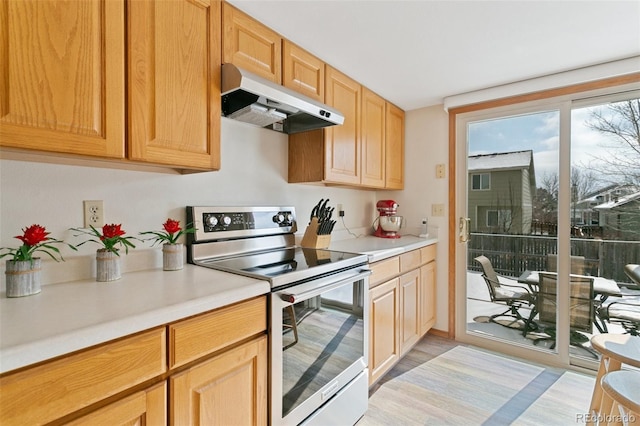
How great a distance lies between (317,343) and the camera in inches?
55.1

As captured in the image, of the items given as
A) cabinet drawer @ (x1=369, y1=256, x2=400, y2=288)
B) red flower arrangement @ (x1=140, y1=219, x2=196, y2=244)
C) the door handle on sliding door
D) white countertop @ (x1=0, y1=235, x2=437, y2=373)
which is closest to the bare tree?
the door handle on sliding door

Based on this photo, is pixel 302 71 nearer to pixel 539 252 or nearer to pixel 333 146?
pixel 333 146

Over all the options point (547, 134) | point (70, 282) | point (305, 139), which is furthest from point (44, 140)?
point (547, 134)

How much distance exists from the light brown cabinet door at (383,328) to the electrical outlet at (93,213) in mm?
1432

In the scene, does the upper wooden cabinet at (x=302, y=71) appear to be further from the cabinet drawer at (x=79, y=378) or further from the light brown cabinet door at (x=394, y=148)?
the cabinet drawer at (x=79, y=378)

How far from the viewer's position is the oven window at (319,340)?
1.25 metres

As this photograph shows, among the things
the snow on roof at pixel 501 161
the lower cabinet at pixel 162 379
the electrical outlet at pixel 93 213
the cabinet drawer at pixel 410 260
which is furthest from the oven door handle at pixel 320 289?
the snow on roof at pixel 501 161

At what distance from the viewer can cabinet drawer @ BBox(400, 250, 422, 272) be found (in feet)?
7.20

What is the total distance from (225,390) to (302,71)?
169 cm

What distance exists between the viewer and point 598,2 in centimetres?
140

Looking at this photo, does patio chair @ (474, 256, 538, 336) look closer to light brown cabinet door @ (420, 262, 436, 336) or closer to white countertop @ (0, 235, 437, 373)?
light brown cabinet door @ (420, 262, 436, 336)

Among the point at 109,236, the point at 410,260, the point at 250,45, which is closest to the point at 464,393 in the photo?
the point at 410,260

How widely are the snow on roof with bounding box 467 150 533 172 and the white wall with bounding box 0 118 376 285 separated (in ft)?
5.16

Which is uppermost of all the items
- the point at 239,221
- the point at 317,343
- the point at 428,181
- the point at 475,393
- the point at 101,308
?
the point at 428,181
